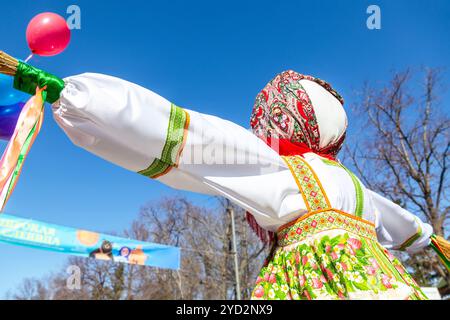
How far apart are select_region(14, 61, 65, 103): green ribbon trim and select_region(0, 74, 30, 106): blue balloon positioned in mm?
117

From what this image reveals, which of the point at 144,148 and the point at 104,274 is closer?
the point at 144,148

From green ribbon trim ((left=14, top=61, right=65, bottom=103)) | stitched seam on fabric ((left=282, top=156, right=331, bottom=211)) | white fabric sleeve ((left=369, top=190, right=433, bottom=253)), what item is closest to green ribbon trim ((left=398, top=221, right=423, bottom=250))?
white fabric sleeve ((left=369, top=190, right=433, bottom=253))

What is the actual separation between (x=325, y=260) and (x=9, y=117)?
4.34 ft

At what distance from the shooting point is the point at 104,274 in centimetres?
1920

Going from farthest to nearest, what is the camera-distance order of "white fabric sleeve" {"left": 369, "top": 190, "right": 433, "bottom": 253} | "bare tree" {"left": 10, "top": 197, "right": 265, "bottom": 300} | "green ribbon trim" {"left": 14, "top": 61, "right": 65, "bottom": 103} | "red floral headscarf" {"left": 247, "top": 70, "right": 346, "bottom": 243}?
1. "bare tree" {"left": 10, "top": 197, "right": 265, "bottom": 300}
2. "white fabric sleeve" {"left": 369, "top": 190, "right": 433, "bottom": 253}
3. "red floral headscarf" {"left": 247, "top": 70, "right": 346, "bottom": 243}
4. "green ribbon trim" {"left": 14, "top": 61, "right": 65, "bottom": 103}

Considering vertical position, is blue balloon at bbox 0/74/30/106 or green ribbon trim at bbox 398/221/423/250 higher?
blue balloon at bbox 0/74/30/106

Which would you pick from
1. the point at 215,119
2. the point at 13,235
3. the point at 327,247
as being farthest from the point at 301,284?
the point at 13,235

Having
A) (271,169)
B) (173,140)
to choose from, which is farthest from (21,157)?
(271,169)

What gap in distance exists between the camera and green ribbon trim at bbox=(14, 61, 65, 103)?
4.27 feet

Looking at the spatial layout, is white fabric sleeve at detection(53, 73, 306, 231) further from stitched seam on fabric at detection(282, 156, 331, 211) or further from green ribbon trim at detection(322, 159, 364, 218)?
green ribbon trim at detection(322, 159, 364, 218)

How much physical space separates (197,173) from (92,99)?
0.49 m

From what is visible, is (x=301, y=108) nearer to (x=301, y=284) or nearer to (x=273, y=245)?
(x=273, y=245)
